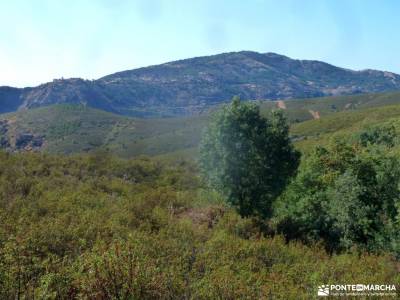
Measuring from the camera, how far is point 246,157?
2184 cm

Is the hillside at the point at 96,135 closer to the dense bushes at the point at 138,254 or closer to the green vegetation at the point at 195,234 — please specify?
the green vegetation at the point at 195,234

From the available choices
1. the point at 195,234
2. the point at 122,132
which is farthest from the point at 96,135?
the point at 195,234

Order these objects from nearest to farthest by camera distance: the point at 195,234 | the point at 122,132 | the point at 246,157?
the point at 195,234, the point at 246,157, the point at 122,132

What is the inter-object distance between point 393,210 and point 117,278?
17.1 m

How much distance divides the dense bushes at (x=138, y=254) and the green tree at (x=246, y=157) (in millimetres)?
1425

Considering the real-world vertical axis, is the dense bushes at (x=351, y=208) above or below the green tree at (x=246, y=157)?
below

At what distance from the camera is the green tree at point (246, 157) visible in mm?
21641

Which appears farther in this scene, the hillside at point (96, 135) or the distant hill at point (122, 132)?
the hillside at point (96, 135)

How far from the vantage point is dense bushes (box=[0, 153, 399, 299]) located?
705 centimetres

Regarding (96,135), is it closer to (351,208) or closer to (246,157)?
(246,157)

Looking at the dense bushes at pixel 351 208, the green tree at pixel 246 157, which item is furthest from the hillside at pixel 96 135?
the green tree at pixel 246 157

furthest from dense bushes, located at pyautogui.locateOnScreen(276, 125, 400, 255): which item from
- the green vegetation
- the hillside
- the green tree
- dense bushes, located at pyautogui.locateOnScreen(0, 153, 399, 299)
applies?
the hillside

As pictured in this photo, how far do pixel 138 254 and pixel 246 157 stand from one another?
13756 mm

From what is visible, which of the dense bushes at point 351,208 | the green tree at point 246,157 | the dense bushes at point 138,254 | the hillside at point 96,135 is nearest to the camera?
the dense bushes at point 138,254
